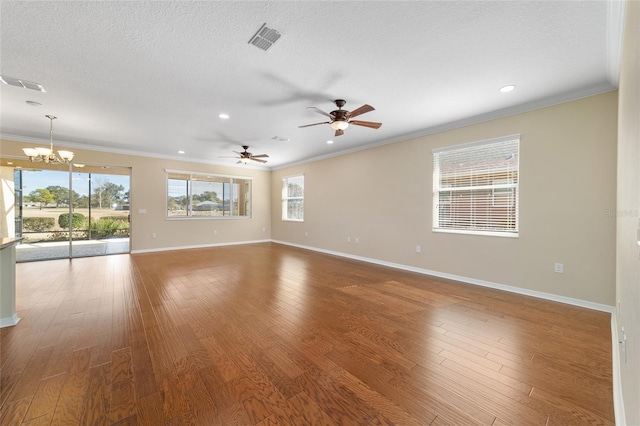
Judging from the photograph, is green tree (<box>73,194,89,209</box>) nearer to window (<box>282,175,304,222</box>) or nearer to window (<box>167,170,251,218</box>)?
window (<box>167,170,251,218</box>)

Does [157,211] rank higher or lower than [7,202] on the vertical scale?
lower

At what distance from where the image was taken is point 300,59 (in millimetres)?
2518

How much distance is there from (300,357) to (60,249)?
7785 millimetres

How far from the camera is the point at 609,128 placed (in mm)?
2941

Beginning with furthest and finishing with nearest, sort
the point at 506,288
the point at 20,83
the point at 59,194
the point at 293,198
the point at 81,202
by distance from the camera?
1. the point at 293,198
2. the point at 81,202
3. the point at 59,194
4. the point at 506,288
5. the point at 20,83

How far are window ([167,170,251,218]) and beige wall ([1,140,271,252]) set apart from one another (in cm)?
19

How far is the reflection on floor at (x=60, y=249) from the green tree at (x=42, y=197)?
1.15 metres

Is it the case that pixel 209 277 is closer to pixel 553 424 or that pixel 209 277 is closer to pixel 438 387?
pixel 438 387

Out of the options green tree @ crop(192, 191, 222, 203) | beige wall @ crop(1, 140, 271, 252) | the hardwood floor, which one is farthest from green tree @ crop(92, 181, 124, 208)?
the hardwood floor

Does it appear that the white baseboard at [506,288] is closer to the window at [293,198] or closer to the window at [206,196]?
the window at [293,198]

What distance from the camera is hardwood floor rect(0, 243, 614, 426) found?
147cm

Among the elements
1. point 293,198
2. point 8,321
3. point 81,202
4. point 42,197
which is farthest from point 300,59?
point 42,197

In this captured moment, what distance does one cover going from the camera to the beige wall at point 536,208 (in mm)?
3000

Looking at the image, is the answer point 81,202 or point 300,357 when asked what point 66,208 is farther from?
point 300,357
